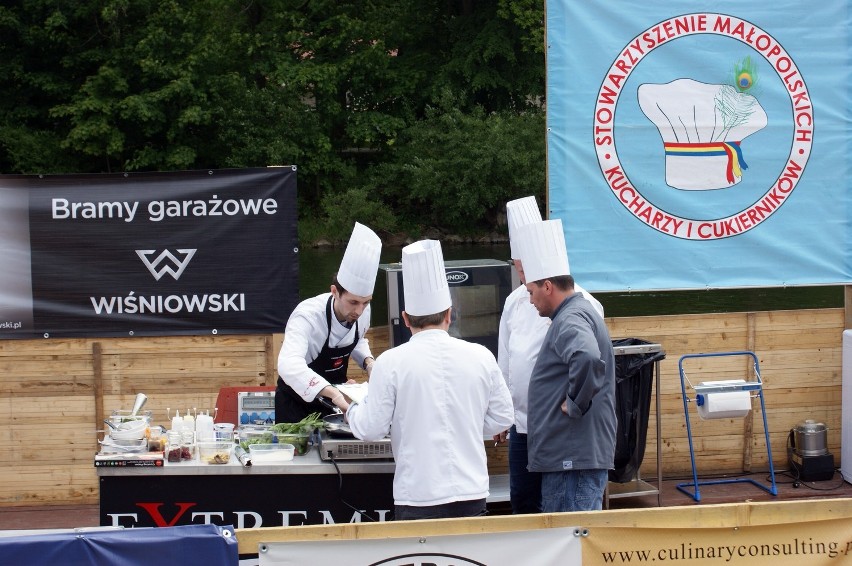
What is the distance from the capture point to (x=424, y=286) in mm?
4250

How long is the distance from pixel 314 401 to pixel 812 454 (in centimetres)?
361

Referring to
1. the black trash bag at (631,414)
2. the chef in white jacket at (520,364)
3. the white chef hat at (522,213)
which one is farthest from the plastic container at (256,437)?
the black trash bag at (631,414)

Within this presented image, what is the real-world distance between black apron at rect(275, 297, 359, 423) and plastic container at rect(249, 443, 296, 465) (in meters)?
0.71

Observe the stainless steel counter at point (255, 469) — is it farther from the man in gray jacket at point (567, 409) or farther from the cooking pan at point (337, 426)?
the man in gray jacket at point (567, 409)

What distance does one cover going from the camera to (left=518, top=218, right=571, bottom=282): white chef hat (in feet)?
15.0

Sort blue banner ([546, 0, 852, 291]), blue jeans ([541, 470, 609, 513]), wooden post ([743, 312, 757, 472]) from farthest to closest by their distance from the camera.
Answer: wooden post ([743, 312, 757, 472]) < blue banner ([546, 0, 852, 291]) < blue jeans ([541, 470, 609, 513])

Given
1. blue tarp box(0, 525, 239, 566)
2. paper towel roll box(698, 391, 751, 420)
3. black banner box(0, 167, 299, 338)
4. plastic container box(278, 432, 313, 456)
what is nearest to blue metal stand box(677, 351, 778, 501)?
paper towel roll box(698, 391, 751, 420)

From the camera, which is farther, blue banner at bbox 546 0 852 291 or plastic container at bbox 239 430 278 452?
blue banner at bbox 546 0 852 291

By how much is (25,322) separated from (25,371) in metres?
0.31

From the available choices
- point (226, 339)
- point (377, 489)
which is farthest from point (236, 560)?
point (226, 339)

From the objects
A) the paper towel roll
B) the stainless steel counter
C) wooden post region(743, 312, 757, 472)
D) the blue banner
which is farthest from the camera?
wooden post region(743, 312, 757, 472)

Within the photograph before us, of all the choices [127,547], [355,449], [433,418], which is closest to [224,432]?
[355,449]

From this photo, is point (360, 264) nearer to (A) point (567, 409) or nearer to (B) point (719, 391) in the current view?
(A) point (567, 409)

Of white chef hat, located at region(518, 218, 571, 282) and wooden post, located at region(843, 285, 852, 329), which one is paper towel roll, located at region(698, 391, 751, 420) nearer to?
wooden post, located at region(843, 285, 852, 329)
